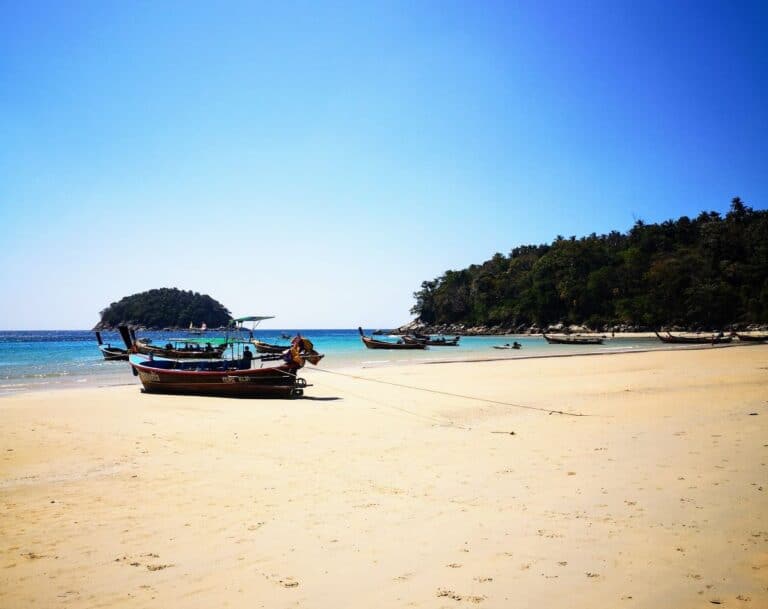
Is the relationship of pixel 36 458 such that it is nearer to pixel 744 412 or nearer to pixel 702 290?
pixel 744 412

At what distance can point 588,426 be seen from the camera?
11.0 metres

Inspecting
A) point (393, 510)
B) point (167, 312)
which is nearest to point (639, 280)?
point (393, 510)

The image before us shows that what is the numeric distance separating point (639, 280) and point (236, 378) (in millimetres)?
88181

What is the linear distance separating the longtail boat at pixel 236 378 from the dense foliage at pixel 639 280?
7488 cm

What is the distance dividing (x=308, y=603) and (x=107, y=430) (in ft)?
31.8

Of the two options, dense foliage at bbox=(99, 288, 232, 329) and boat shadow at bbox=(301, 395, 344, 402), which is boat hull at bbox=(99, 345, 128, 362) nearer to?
boat shadow at bbox=(301, 395, 344, 402)

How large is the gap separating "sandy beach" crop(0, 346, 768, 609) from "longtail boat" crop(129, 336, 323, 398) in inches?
202

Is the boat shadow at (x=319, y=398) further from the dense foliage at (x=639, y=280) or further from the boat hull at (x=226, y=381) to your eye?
the dense foliage at (x=639, y=280)

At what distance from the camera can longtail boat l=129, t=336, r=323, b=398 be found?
18188 millimetres

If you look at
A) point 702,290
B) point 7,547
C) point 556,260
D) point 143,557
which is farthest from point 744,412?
point 556,260

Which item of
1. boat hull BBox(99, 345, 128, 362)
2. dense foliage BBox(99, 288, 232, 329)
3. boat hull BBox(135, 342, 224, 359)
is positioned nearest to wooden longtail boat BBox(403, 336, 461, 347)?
boat hull BBox(135, 342, 224, 359)

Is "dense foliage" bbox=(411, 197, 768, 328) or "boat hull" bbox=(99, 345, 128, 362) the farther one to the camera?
"dense foliage" bbox=(411, 197, 768, 328)

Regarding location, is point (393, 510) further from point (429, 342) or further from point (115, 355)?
point (429, 342)

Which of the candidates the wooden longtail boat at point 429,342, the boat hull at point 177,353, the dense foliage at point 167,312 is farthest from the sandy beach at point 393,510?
the dense foliage at point 167,312
